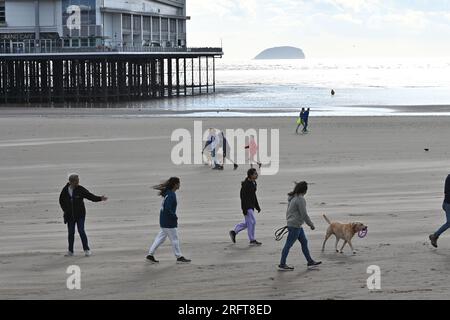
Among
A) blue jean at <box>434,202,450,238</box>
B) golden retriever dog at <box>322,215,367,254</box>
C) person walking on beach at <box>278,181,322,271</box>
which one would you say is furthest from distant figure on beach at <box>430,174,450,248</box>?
person walking on beach at <box>278,181,322,271</box>

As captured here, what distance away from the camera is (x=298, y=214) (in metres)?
10.3

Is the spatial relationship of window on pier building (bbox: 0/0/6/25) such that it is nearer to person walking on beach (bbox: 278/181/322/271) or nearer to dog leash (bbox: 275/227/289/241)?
dog leash (bbox: 275/227/289/241)

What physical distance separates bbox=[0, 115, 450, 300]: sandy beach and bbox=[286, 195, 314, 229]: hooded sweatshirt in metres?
0.50

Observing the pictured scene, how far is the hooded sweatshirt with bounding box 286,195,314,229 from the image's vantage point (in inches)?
406

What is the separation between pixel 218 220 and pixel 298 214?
322 cm

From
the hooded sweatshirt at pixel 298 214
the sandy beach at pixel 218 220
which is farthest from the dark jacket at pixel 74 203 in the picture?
the hooded sweatshirt at pixel 298 214

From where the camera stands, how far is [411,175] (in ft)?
60.9

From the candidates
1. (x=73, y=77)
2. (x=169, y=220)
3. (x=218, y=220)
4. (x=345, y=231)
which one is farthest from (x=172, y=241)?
(x=73, y=77)

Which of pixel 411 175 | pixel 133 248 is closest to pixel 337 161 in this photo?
pixel 411 175

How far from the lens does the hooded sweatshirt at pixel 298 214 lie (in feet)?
33.8

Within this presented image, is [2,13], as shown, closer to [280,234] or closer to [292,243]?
[280,234]

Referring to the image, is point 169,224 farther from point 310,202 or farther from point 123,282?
point 310,202

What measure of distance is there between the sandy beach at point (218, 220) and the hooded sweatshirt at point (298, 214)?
1.64 ft
